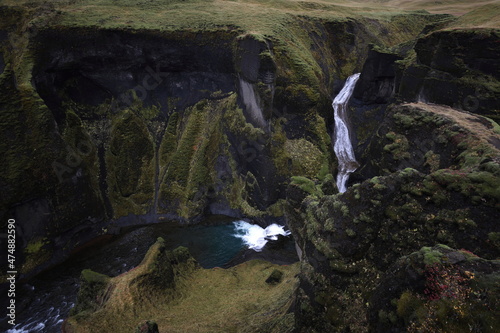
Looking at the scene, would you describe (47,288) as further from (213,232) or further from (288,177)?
(288,177)

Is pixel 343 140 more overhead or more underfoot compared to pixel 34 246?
more overhead

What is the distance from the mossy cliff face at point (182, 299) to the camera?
19297 mm

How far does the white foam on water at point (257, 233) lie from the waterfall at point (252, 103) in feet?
43.1

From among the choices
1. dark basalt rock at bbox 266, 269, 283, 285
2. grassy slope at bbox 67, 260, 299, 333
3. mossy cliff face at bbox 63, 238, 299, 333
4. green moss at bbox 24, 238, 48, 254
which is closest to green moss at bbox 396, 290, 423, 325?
mossy cliff face at bbox 63, 238, 299, 333

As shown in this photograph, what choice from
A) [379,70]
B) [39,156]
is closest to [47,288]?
[39,156]

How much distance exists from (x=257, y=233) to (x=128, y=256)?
15.2 m

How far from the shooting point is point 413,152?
20.0 m

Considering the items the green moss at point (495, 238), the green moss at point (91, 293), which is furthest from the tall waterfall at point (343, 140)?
the green moss at point (91, 293)

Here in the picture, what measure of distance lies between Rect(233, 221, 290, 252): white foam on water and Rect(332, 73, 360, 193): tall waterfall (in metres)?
9.33

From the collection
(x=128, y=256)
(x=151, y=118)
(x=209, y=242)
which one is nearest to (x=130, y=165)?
(x=151, y=118)

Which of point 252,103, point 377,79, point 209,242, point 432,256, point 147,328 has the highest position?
point 432,256

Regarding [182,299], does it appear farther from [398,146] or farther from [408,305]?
[398,146]

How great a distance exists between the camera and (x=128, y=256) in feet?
110

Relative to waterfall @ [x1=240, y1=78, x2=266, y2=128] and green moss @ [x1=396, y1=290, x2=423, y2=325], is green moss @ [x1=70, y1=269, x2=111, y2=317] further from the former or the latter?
waterfall @ [x1=240, y1=78, x2=266, y2=128]
